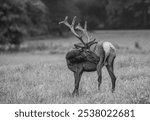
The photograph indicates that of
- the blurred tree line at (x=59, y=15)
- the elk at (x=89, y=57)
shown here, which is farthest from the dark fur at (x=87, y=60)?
the blurred tree line at (x=59, y=15)

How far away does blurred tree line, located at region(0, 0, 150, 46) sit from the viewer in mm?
30969

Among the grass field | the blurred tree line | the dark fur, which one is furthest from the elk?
the blurred tree line

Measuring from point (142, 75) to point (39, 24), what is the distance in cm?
2726

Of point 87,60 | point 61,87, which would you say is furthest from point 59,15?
point 87,60

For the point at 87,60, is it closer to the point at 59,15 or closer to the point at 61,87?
the point at 61,87

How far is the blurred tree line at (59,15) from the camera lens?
31.0 metres

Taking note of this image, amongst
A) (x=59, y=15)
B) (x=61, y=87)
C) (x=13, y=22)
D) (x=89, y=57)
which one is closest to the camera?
(x=89, y=57)

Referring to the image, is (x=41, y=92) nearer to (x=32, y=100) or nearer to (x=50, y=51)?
→ (x=32, y=100)

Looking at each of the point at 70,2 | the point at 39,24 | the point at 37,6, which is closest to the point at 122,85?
the point at 37,6

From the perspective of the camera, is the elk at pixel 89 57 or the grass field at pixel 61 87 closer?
the grass field at pixel 61 87

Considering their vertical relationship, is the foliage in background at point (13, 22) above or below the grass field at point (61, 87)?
above

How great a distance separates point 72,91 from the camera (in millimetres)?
10719

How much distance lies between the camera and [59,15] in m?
58.5

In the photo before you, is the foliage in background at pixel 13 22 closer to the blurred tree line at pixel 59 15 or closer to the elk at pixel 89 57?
the blurred tree line at pixel 59 15
